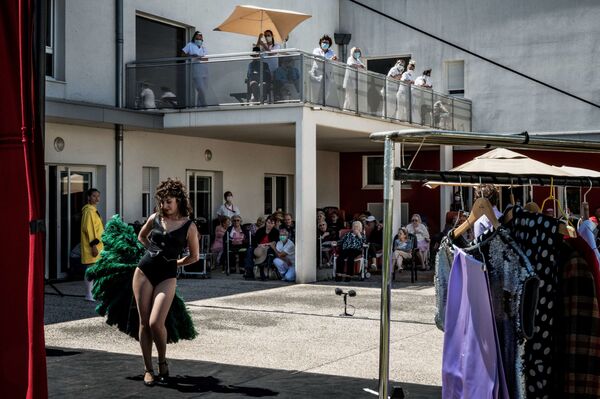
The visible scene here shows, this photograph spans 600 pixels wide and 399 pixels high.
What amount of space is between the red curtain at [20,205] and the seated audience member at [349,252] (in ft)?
50.0

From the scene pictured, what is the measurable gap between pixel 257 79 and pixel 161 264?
423 inches

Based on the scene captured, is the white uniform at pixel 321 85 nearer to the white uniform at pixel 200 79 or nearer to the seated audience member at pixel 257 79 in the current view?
the seated audience member at pixel 257 79

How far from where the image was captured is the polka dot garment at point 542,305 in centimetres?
486

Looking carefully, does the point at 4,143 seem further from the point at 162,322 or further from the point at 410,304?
the point at 410,304

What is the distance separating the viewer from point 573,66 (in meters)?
25.8

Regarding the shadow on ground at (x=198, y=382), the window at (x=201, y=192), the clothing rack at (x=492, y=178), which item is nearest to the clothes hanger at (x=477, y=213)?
the clothing rack at (x=492, y=178)

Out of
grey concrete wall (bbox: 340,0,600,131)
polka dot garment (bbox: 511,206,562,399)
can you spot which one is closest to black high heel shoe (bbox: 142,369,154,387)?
polka dot garment (bbox: 511,206,562,399)

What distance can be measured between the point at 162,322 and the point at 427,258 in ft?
48.0

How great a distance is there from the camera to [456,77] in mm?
27641

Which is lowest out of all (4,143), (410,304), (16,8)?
(410,304)

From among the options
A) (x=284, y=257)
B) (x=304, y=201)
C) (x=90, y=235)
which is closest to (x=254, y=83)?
(x=304, y=201)

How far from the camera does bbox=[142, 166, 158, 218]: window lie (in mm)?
20469

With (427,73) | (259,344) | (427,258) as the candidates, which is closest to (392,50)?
(427,73)

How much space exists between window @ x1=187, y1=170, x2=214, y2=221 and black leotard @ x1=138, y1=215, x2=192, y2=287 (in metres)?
14.1
